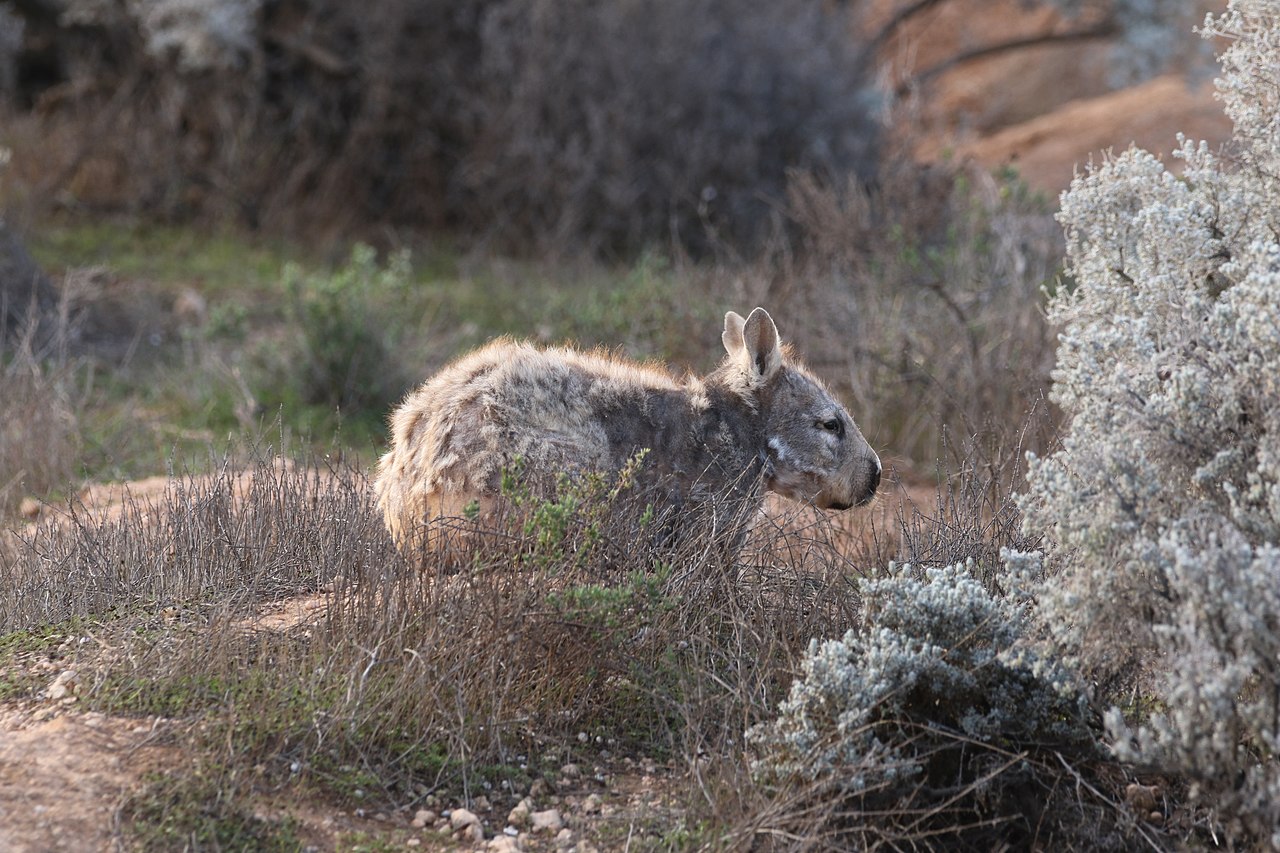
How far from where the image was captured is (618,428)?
642cm

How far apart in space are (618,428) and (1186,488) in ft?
8.55

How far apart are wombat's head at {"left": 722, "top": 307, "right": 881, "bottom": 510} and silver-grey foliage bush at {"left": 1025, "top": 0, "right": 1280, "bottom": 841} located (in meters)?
1.62

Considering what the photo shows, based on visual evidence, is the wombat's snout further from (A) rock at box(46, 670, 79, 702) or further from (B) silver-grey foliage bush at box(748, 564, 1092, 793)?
(A) rock at box(46, 670, 79, 702)

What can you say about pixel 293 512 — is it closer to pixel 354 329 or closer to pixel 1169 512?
pixel 1169 512

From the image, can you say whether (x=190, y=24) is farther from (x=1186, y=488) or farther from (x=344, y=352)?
(x=1186, y=488)

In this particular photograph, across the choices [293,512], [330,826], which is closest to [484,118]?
[293,512]

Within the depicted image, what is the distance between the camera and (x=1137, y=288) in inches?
215

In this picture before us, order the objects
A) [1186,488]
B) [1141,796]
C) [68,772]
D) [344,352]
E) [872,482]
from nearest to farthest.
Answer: [68,772]
[1186,488]
[1141,796]
[872,482]
[344,352]

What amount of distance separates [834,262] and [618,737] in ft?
21.3

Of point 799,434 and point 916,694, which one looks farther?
point 799,434

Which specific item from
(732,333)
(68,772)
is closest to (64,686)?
(68,772)

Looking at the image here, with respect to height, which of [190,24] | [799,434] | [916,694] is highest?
[190,24]

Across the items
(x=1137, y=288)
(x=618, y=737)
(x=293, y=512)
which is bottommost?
(x=618, y=737)

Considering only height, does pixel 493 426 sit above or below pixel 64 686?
above
